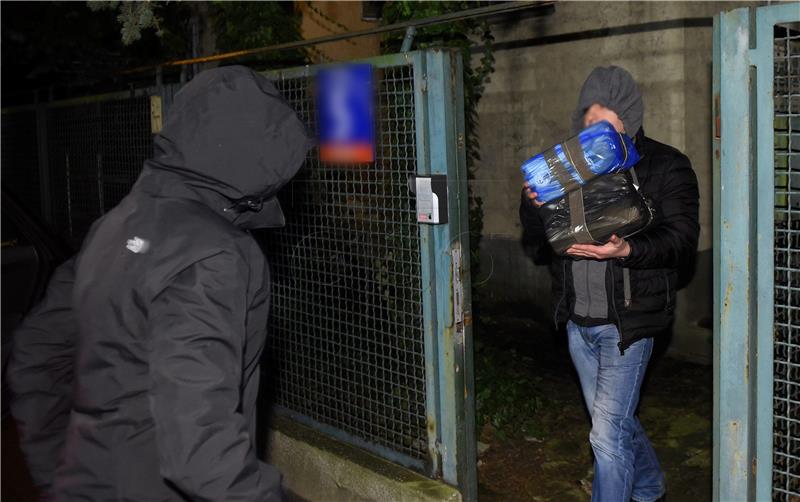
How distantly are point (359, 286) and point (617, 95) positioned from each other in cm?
158

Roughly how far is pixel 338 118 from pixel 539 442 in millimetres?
2567

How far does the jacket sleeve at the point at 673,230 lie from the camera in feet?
11.3

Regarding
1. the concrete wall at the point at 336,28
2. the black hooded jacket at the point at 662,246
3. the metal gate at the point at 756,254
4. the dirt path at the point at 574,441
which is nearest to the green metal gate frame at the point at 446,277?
the black hooded jacket at the point at 662,246

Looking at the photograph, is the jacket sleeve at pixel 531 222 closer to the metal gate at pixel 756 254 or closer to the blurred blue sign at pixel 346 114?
the blurred blue sign at pixel 346 114

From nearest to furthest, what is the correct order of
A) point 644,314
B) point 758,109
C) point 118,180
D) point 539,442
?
point 758,109
point 644,314
point 539,442
point 118,180

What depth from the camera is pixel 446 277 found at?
3.85 m

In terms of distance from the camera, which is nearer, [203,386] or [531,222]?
[203,386]

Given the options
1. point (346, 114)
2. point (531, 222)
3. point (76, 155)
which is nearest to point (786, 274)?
point (531, 222)

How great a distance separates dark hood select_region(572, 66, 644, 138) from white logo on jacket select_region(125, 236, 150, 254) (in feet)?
6.98

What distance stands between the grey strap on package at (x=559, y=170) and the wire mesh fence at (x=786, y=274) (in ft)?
2.70

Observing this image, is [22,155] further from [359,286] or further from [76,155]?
[359,286]

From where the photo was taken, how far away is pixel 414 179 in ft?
12.6

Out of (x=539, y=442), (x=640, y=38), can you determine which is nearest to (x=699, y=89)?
(x=640, y=38)

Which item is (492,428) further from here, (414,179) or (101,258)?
(101,258)
